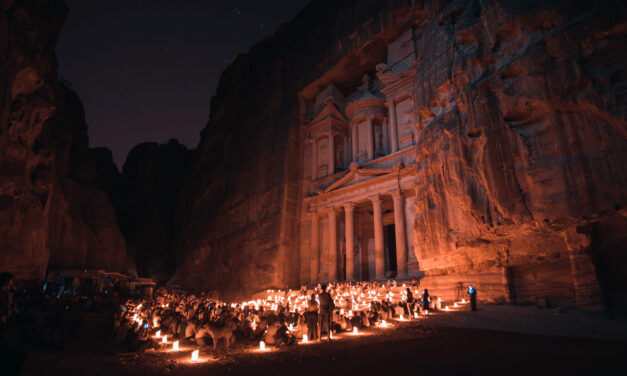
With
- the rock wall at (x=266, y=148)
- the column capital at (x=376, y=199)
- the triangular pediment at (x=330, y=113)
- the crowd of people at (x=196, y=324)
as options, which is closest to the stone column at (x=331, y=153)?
the triangular pediment at (x=330, y=113)

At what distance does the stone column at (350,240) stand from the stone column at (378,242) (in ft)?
6.55

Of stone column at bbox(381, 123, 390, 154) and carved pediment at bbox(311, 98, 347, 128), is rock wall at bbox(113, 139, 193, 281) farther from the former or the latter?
stone column at bbox(381, 123, 390, 154)

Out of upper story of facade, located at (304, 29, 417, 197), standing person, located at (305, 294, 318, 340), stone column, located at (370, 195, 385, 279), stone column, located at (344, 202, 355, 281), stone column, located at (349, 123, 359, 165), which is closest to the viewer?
standing person, located at (305, 294, 318, 340)

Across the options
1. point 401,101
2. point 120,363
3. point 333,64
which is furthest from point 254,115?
point 120,363

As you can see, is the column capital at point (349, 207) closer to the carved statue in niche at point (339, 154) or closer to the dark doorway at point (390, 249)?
the dark doorway at point (390, 249)

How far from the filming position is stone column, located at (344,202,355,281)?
86.4ft

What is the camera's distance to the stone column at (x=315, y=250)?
28.4m

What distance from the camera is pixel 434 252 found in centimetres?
1599

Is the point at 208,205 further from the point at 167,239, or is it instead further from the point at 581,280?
the point at 581,280

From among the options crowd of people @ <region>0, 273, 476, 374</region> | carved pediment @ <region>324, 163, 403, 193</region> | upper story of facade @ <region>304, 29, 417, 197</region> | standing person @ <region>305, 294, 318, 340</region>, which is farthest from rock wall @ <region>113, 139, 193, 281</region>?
standing person @ <region>305, 294, 318, 340</region>

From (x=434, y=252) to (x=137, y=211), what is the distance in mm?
46868

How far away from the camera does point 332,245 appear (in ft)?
92.5

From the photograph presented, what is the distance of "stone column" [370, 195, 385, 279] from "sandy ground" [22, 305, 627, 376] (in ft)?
47.8

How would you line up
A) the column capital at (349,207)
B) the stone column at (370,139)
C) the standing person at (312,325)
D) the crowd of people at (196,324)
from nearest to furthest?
the crowd of people at (196,324)
the standing person at (312,325)
the column capital at (349,207)
the stone column at (370,139)
